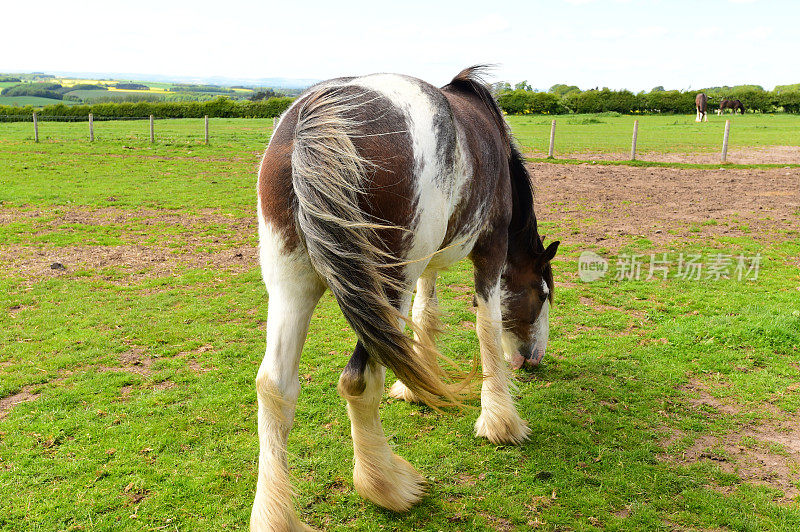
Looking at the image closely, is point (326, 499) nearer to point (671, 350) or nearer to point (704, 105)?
point (671, 350)

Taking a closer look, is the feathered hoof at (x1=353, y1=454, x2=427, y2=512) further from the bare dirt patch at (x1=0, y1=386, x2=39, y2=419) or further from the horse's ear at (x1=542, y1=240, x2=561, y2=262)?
the bare dirt patch at (x1=0, y1=386, x2=39, y2=419)

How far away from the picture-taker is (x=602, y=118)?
39.2m

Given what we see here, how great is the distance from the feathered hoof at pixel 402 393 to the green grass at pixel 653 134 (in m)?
13.8

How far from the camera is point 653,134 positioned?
92.9 ft

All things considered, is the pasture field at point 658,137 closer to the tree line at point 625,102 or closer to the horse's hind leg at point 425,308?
the tree line at point 625,102

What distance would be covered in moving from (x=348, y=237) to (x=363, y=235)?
8 centimetres

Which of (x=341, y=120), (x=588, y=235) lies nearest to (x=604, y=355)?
(x=341, y=120)

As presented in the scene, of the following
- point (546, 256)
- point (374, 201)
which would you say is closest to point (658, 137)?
point (546, 256)

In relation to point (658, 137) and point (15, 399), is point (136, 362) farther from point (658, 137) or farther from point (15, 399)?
point (658, 137)

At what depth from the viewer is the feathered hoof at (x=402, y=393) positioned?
183 inches

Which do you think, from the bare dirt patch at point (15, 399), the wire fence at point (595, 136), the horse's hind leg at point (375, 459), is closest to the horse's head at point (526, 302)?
the horse's hind leg at point (375, 459)

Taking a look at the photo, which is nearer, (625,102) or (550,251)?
(550,251)

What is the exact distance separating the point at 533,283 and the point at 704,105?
36.4m

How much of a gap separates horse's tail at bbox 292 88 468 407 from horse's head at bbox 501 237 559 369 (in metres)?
2.23
